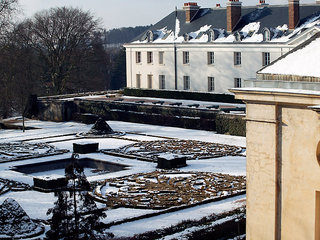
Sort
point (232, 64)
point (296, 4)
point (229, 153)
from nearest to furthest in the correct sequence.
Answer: point (229, 153), point (296, 4), point (232, 64)

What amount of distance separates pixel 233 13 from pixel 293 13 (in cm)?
545

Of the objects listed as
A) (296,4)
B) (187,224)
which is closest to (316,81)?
(187,224)

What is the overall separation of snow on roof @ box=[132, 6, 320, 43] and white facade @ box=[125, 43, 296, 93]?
53 centimetres

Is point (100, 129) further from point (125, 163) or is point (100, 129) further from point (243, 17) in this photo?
point (243, 17)

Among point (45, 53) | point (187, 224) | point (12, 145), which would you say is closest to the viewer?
point (187, 224)

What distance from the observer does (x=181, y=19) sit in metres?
52.4

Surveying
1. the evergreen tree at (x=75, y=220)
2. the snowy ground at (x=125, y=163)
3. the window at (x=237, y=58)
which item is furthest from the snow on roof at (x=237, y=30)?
the evergreen tree at (x=75, y=220)

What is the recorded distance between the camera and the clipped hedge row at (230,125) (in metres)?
33.5

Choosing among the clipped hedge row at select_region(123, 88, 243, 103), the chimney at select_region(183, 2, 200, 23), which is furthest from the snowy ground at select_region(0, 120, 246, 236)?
the chimney at select_region(183, 2, 200, 23)

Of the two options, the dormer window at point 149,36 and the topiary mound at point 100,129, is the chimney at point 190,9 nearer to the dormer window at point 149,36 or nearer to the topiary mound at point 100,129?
the dormer window at point 149,36

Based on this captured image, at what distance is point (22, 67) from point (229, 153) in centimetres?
2495

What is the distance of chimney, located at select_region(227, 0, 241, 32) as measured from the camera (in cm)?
4675

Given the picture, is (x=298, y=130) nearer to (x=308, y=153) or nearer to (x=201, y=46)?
(x=308, y=153)

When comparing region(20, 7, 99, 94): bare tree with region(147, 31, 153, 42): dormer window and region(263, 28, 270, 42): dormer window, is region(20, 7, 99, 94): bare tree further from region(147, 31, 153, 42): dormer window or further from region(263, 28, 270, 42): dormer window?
region(263, 28, 270, 42): dormer window
